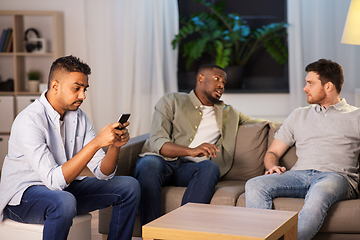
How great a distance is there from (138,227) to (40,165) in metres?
0.84

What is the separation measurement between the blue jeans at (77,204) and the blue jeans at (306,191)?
0.61 metres

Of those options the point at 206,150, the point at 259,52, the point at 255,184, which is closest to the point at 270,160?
the point at 255,184

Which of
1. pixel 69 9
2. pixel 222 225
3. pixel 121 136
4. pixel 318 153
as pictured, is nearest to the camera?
pixel 222 225

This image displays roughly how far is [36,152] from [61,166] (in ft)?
0.38

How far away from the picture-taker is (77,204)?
6.17ft

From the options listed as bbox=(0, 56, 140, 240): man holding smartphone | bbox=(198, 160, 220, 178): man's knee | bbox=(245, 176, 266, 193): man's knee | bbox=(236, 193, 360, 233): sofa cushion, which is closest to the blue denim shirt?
bbox=(0, 56, 140, 240): man holding smartphone

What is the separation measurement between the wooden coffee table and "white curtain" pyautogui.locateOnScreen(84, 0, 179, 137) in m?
2.73

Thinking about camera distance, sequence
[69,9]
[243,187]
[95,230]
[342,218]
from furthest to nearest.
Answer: [69,9] → [95,230] → [243,187] → [342,218]

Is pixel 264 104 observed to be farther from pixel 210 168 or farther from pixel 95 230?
pixel 95 230

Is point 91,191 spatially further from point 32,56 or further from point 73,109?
point 32,56

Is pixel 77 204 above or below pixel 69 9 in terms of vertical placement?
below

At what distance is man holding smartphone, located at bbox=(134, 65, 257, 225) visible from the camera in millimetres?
2271

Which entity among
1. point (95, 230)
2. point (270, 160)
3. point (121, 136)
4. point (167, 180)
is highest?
point (121, 136)

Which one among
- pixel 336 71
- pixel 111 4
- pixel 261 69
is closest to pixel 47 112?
pixel 336 71
